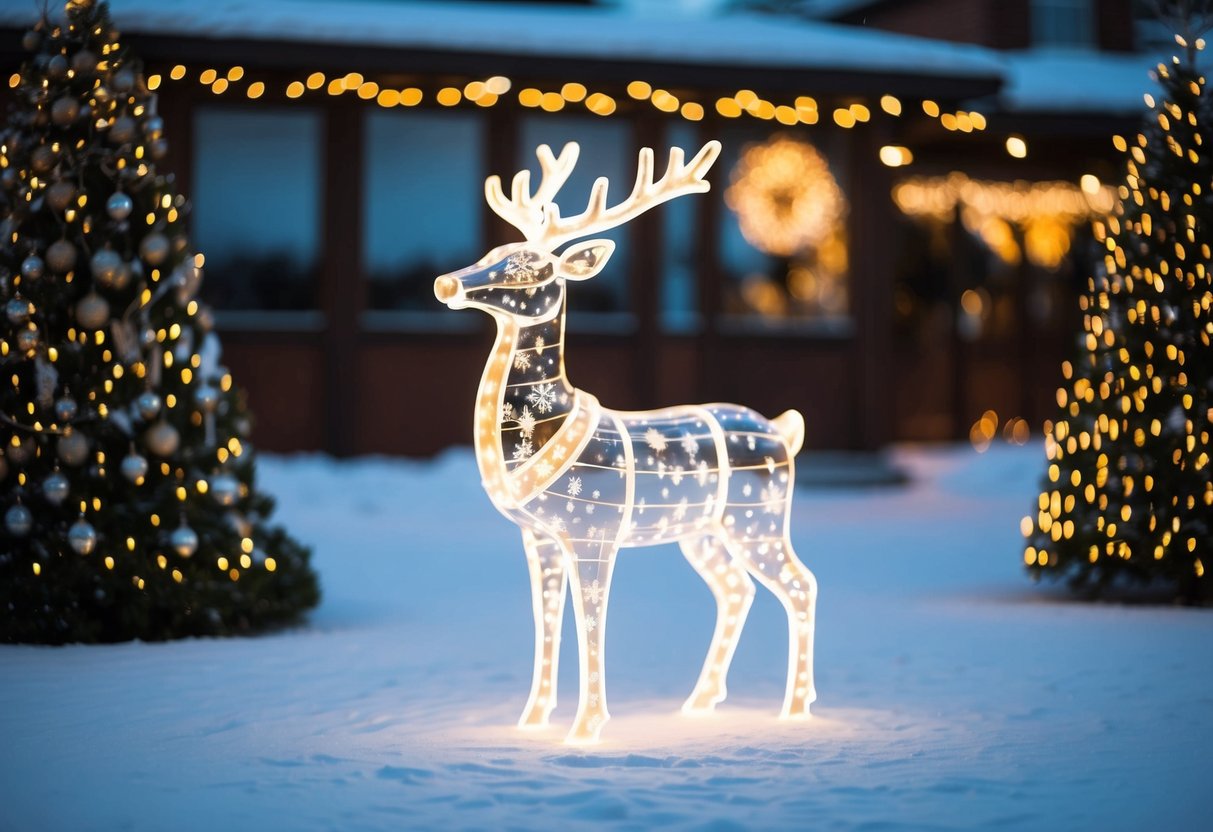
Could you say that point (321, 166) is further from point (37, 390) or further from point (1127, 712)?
point (1127, 712)

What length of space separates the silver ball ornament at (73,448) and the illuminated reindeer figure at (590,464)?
2320 mm

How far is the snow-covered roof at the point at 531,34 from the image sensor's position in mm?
12133

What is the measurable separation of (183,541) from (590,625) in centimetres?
242

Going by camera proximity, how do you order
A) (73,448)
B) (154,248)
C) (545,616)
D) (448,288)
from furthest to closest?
(154,248), (73,448), (545,616), (448,288)

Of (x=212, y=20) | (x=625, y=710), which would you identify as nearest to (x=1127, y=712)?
(x=625, y=710)

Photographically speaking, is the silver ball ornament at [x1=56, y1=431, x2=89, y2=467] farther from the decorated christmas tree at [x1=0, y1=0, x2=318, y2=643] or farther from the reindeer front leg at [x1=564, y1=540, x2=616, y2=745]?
the reindeer front leg at [x1=564, y1=540, x2=616, y2=745]

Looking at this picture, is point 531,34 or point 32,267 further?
point 531,34

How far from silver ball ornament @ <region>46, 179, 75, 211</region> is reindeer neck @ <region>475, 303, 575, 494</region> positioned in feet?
8.63

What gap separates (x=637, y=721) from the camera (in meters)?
5.59

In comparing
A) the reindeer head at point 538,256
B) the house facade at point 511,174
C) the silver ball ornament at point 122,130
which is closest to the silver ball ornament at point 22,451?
the silver ball ornament at point 122,130

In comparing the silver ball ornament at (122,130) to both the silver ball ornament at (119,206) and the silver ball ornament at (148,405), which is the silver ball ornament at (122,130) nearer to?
the silver ball ornament at (119,206)

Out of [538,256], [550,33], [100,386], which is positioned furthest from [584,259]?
[550,33]

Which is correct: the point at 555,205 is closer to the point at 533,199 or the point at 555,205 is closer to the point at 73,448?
the point at 533,199

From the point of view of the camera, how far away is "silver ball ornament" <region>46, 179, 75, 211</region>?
6.66 meters
